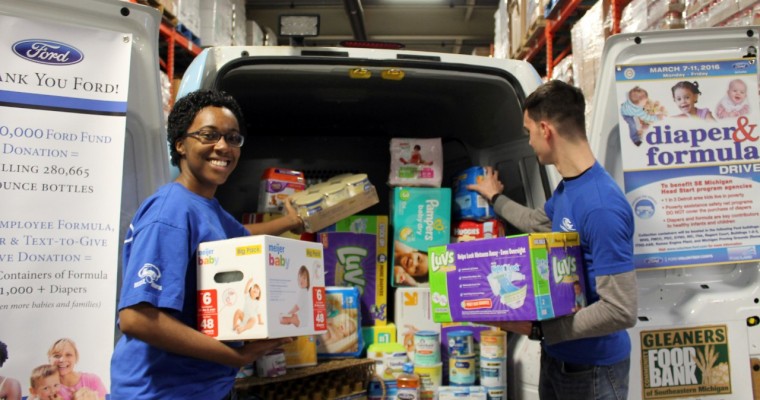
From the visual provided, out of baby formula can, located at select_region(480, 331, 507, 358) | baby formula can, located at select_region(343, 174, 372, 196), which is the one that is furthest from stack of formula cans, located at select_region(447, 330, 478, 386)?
baby formula can, located at select_region(343, 174, 372, 196)

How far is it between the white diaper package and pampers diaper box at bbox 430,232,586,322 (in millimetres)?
1253

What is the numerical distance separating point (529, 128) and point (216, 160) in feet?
3.55

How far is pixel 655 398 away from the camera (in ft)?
6.37

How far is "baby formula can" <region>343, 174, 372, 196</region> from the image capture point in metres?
3.03

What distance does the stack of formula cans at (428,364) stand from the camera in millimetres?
2678

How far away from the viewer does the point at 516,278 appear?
1.80 meters

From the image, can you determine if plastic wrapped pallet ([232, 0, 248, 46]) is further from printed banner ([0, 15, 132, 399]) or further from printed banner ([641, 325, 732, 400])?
printed banner ([641, 325, 732, 400])

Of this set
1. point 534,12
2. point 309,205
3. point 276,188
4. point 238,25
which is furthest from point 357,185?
point 238,25

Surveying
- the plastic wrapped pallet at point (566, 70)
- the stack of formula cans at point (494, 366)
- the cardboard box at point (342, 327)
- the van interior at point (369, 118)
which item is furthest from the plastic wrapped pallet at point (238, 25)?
the stack of formula cans at point (494, 366)

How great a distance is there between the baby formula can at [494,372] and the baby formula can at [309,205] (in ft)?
3.50

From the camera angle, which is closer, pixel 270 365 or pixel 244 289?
pixel 244 289

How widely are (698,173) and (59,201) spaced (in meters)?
2.00

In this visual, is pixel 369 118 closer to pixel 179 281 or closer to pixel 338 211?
pixel 338 211

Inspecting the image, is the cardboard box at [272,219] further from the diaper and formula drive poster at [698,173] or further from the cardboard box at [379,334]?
the diaper and formula drive poster at [698,173]
